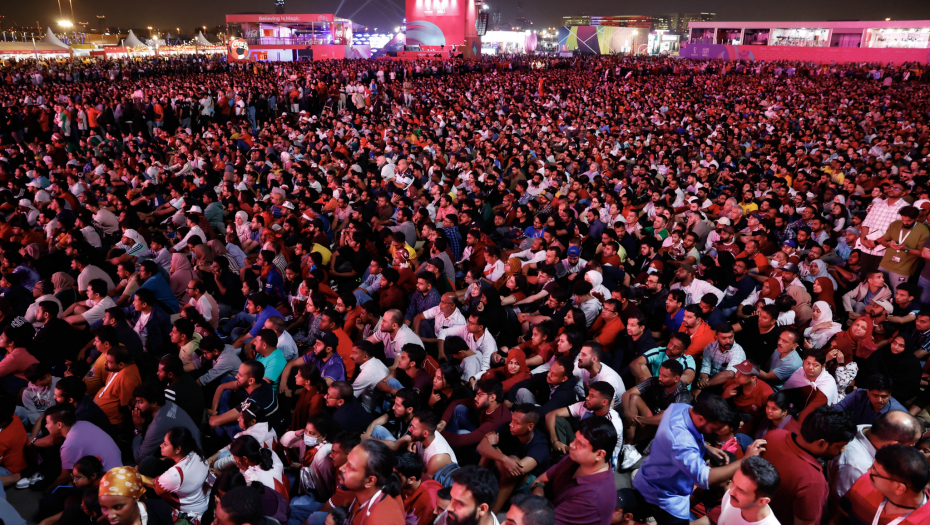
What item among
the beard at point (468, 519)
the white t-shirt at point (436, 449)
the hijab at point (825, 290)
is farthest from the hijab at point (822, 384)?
the beard at point (468, 519)

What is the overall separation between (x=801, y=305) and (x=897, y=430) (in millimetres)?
2285

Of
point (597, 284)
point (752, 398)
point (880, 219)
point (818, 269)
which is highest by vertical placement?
point (880, 219)

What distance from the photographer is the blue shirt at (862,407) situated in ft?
11.9

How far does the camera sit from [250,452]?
303 cm

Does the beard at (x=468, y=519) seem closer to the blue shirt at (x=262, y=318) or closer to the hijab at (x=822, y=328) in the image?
the blue shirt at (x=262, y=318)

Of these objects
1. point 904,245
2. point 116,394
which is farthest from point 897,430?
point 116,394

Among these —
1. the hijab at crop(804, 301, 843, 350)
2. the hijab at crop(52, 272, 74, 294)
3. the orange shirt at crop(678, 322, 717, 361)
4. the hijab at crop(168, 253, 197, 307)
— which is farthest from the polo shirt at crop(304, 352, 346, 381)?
the hijab at crop(804, 301, 843, 350)

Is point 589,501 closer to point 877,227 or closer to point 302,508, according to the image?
point 302,508

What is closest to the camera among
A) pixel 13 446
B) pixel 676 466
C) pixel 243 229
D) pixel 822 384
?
pixel 676 466

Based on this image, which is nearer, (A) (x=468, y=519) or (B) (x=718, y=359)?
(A) (x=468, y=519)

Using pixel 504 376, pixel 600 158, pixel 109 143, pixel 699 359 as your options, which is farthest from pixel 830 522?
pixel 109 143

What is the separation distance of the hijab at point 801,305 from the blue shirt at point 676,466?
8.19 ft

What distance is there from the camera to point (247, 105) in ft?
56.7

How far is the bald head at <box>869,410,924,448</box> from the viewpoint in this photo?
2.84 m
